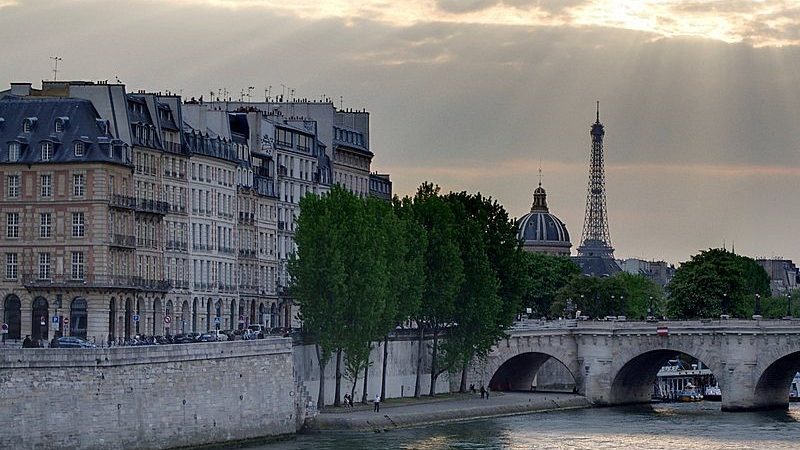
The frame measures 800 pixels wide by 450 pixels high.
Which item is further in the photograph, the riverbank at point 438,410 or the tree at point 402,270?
the tree at point 402,270

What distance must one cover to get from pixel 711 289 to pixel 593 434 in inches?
2302

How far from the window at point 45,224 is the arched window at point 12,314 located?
136 inches

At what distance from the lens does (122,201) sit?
4621 inches

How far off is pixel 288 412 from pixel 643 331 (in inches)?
1594

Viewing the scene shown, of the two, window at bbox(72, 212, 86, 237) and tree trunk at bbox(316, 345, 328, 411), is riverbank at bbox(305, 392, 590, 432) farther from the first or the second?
window at bbox(72, 212, 86, 237)

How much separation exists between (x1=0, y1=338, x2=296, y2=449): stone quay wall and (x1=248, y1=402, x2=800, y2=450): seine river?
211 centimetres

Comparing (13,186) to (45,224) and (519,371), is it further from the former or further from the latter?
(519,371)

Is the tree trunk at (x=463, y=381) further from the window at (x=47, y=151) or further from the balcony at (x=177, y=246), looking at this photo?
the window at (x=47, y=151)

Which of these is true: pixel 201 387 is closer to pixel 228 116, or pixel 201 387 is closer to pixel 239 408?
pixel 239 408

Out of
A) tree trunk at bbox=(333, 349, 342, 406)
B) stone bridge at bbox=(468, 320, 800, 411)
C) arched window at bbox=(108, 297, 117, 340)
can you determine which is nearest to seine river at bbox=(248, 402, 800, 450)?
stone bridge at bbox=(468, 320, 800, 411)

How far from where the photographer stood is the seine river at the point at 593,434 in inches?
4156

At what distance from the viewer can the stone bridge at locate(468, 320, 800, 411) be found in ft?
446

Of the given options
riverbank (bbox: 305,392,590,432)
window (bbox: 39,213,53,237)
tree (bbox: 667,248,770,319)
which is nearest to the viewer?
riverbank (bbox: 305,392,590,432)

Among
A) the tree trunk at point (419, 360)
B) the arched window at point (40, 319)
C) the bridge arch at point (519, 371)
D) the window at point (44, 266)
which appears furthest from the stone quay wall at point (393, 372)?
the window at point (44, 266)
